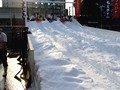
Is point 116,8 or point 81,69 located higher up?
point 116,8

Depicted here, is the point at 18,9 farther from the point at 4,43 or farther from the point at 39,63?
the point at 39,63

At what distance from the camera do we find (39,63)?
20.2ft

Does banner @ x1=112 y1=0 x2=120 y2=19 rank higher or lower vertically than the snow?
higher

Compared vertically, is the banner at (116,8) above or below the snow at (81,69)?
above

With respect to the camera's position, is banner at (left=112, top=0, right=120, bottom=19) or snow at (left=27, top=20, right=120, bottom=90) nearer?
snow at (left=27, top=20, right=120, bottom=90)

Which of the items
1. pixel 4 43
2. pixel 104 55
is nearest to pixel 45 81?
pixel 104 55

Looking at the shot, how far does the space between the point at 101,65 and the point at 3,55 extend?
146 inches

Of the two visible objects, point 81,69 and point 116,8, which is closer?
point 81,69

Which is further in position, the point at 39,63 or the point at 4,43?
the point at 4,43

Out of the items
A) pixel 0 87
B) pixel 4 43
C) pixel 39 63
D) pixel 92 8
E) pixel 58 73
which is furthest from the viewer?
pixel 92 8

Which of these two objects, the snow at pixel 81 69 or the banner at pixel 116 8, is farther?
the banner at pixel 116 8

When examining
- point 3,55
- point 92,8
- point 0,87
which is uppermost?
point 92,8

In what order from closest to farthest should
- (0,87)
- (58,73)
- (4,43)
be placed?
1. (58,73)
2. (0,87)
3. (4,43)

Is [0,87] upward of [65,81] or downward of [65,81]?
downward
